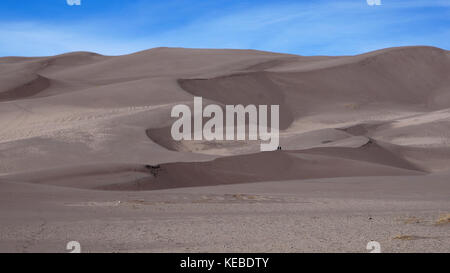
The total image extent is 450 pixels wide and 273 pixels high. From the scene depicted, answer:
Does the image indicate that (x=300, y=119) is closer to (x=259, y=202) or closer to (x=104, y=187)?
(x=104, y=187)

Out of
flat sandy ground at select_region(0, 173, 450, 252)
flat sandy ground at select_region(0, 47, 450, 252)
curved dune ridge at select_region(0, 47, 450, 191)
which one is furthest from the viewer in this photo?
curved dune ridge at select_region(0, 47, 450, 191)

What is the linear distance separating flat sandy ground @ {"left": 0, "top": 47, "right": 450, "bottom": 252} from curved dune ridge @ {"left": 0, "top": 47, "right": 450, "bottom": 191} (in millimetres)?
105

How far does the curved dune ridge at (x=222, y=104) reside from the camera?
973 inches

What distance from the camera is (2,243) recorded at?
9.69 m

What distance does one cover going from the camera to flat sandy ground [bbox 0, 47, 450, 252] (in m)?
11.0

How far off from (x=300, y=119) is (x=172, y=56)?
31.8 m

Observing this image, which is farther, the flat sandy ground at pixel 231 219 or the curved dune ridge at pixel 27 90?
the curved dune ridge at pixel 27 90

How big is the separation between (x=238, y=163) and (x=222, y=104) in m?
17.1

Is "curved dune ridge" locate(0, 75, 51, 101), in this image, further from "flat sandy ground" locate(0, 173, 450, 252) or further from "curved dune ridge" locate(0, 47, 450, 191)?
"flat sandy ground" locate(0, 173, 450, 252)

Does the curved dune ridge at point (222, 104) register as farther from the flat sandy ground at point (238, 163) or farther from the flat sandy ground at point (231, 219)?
the flat sandy ground at point (231, 219)

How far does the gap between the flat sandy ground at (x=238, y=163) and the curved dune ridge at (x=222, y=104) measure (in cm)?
10

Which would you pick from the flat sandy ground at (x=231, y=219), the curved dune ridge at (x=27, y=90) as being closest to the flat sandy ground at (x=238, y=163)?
the flat sandy ground at (x=231, y=219)

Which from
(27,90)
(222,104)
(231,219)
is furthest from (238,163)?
(27,90)

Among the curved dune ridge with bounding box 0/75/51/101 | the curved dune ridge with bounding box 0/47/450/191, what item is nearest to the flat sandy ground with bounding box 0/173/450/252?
the curved dune ridge with bounding box 0/47/450/191
